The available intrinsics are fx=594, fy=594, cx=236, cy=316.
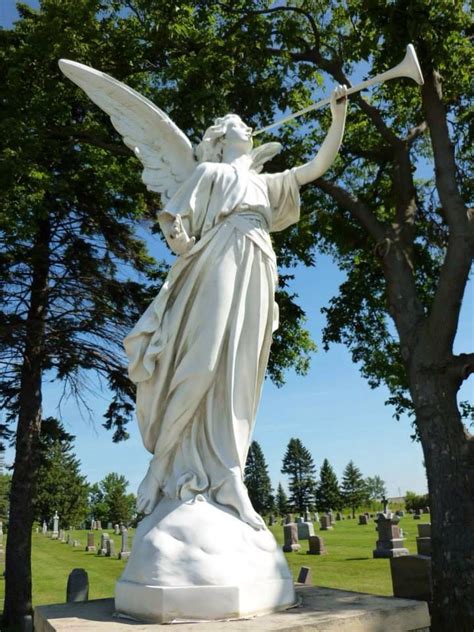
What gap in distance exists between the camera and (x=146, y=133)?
14.6 ft

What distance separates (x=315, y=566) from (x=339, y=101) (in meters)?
13.6

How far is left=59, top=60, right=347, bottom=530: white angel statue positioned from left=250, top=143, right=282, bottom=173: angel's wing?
6.6 inches

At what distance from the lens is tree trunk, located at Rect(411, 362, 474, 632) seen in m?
7.48

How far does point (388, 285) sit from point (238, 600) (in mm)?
7492

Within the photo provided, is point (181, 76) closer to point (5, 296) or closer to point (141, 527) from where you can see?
point (5, 296)

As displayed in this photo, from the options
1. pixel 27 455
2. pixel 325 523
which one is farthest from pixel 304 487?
pixel 27 455

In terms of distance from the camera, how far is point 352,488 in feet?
193

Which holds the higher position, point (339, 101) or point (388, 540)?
point (339, 101)

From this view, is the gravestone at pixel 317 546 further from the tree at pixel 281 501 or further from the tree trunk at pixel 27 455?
the tree at pixel 281 501

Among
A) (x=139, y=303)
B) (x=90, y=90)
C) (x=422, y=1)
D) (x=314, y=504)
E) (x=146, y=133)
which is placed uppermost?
(x=422, y=1)

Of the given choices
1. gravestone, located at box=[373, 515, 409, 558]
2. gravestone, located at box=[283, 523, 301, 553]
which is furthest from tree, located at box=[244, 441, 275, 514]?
gravestone, located at box=[373, 515, 409, 558]

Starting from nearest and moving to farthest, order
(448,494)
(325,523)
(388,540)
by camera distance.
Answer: (448,494)
(388,540)
(325,523)

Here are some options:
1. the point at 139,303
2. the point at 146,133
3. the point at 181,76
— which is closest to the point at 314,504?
the point at 139,303

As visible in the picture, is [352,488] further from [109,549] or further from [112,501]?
[109,549]
